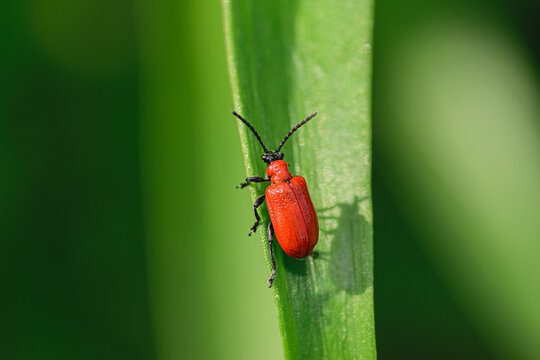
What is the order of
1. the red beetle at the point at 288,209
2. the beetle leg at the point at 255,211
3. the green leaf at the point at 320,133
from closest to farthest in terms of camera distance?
the green leaf at the point at 320,133 → the red beetle at the point at 288,209 → the beetle leg at the point at 255,211

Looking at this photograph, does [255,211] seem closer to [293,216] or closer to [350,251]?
[293,216]

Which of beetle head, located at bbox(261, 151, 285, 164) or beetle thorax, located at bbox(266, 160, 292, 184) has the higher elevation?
beetle head, located at bbox(261, 151, 285, 164)

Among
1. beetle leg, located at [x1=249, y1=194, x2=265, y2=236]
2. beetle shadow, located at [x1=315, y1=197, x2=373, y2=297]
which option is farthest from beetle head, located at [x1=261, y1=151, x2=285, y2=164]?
beetle shadow, located at [x1=315, y1=197, x2=373, y2=297]

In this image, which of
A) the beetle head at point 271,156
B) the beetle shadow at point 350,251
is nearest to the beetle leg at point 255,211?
the beetle head at point 271,156

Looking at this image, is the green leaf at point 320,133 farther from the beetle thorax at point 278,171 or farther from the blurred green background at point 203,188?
the blurred green background at point 203,188

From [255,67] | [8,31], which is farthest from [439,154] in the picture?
[8,31]

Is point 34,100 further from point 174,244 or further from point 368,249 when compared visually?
point 368,249

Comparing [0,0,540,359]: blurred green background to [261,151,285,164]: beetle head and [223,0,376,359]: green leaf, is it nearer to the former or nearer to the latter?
[261,151,285,164]: beetle head
